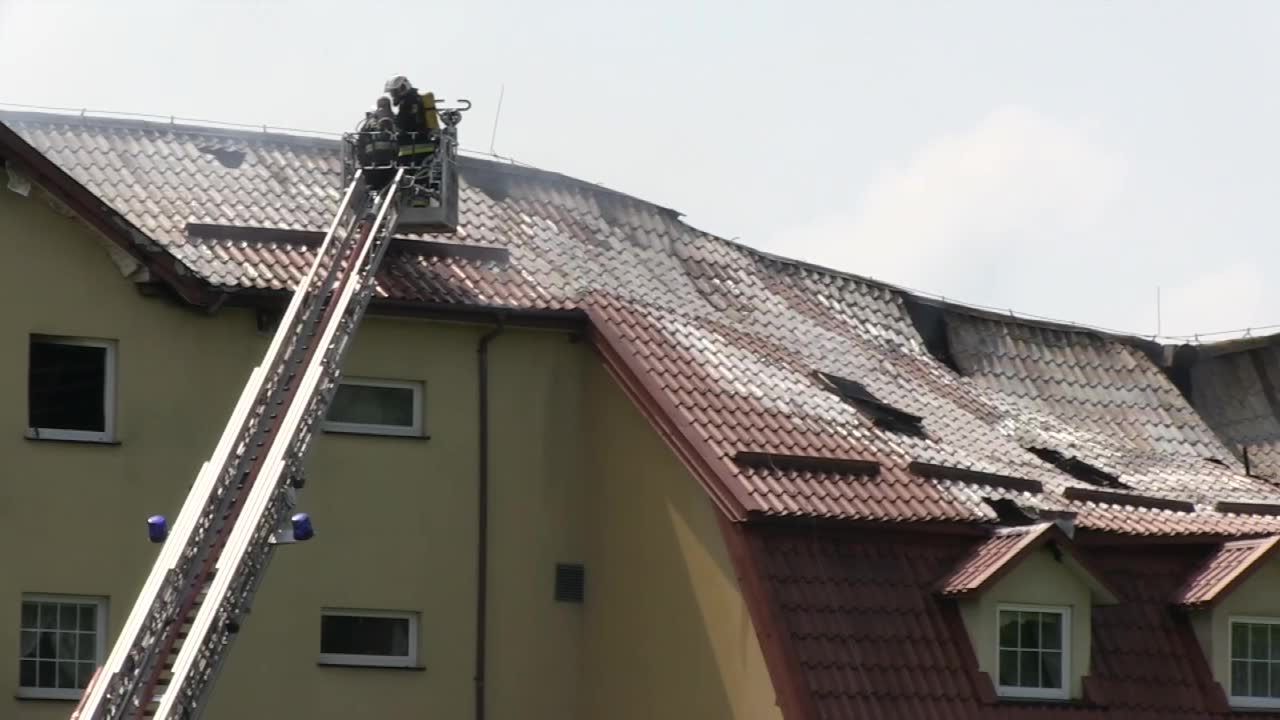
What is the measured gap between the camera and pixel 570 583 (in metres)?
31.3

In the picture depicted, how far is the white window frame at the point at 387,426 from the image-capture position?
30.6 metres

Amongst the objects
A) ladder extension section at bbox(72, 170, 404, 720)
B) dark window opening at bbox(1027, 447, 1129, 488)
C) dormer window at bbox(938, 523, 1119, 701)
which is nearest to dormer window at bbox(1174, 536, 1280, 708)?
dormer window at bbox(938, 523, 1119, 701)

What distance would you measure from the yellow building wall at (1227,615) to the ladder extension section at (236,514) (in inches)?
411

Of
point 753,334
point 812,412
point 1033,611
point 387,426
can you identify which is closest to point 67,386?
point 387,426

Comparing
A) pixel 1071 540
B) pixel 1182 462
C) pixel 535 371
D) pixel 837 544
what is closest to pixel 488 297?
pixel 535 371

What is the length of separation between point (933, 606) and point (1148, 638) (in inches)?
119

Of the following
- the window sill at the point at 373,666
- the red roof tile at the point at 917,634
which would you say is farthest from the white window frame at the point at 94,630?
the red roof tile at the point at 917,634

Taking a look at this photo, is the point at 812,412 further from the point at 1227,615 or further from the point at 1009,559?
the point at 1227,615

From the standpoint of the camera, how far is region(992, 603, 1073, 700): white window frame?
30.1 meters

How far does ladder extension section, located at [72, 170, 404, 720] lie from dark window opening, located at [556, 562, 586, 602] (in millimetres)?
4328

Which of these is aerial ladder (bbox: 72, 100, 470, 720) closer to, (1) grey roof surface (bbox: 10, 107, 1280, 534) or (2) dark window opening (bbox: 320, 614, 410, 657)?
(1) grey roof surface (bbox: 10, 107, 1280, 534)

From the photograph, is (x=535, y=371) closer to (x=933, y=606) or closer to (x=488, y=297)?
(x=488, y=297)

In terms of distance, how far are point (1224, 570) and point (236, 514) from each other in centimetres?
1244

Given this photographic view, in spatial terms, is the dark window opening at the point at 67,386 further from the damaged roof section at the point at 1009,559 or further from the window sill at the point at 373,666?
the damaged roof section at the point at 1009,559
